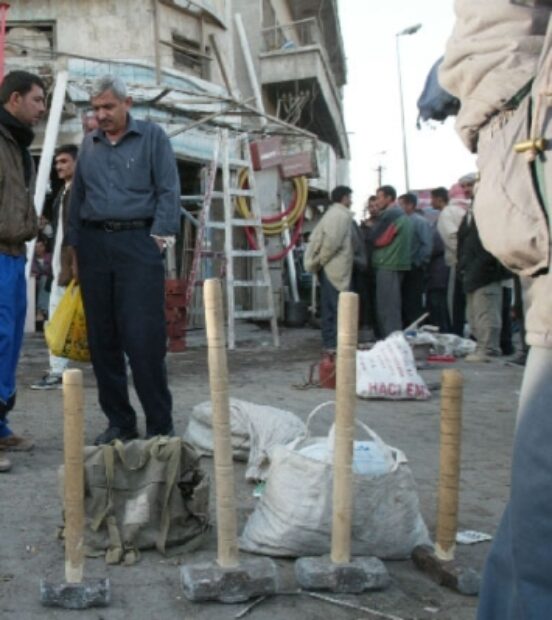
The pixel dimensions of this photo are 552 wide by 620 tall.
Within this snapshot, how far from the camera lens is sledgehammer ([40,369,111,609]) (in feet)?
8.51

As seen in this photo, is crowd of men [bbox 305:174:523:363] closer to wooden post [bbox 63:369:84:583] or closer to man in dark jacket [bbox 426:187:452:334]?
man in dark jacket [bbox 426:187:452:334]

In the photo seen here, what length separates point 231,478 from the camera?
276cm

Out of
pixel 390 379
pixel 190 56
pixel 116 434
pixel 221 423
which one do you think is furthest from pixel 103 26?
pixel 221 423

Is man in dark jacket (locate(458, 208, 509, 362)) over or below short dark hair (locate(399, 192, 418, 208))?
below

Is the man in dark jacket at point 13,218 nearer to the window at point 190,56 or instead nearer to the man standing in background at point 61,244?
the man standing in background at point 61,244

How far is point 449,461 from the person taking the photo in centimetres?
284

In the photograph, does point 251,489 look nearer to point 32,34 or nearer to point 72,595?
point 72,595

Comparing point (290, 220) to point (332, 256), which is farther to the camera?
point (290, 220)

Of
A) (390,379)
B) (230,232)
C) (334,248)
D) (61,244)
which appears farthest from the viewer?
(230,232)

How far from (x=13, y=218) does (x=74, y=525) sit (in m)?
2.30

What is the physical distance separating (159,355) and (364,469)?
1715mm

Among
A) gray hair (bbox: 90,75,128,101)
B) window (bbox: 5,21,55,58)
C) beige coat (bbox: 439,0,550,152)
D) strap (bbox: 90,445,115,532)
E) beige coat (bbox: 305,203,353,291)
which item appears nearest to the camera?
beige coat (bbox: 439,0,550,152)

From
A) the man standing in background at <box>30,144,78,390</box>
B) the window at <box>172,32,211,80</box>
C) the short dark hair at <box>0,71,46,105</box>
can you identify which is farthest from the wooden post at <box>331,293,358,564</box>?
the window at <box>172,32,211,80</box>

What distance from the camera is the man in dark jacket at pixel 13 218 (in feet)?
14.5
